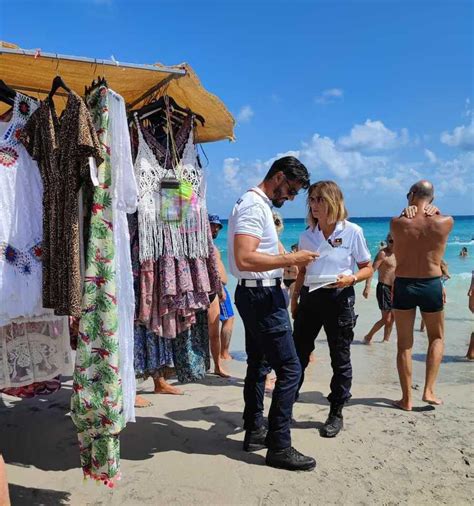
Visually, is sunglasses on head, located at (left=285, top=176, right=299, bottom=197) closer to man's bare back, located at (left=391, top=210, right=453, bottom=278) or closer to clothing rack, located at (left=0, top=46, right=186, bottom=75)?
clothing rack, located at (left=0, top=46, right=186, bottom=75)

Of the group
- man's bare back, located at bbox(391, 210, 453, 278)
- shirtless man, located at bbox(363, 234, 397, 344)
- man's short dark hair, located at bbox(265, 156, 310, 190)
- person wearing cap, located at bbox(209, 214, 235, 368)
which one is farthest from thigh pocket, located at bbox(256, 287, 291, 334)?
shirtless man, located at bbox(363, 234, 397, 344)

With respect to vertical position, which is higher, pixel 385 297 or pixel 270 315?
pixel 270 315

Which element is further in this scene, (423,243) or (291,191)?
(423,243)

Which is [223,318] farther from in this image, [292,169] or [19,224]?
[19,224]

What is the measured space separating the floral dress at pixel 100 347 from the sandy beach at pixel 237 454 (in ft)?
1.62

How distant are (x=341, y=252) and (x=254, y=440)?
1.49 m

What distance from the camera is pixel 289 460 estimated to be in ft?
9.96

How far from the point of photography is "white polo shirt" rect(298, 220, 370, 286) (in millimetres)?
3596

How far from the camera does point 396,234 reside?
439 cm

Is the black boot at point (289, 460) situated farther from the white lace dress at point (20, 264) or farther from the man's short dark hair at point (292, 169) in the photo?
the man's short dark hair at point (292, 169)

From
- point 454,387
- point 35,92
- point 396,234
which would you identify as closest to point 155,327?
point 35,92

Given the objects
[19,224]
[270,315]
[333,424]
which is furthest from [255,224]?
[333,424]

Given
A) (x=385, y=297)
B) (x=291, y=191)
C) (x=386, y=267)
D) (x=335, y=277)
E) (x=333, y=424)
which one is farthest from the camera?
(x=386, y=267)

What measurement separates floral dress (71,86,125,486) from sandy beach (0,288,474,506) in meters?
0.50
